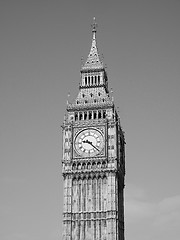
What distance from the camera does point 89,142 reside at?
7581cm

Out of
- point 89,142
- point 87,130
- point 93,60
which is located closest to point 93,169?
point 89,142

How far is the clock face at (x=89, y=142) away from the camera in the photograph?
247 feet

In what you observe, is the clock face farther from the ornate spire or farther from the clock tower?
the ornate spire

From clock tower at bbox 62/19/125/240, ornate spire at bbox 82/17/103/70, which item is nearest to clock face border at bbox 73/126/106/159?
clock tower at bbox 62/19/125/240

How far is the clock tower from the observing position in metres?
71.9

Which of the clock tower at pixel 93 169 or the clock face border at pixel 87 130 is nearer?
the clock tower at pixel 93 169

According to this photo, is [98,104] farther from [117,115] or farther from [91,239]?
[91,239]

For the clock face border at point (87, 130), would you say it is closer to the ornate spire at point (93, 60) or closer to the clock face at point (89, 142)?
the clock face at point (89, 142)

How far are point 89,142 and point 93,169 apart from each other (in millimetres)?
3932

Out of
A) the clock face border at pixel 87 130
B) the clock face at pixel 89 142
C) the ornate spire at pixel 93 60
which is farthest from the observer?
the ornate spire at pixel 93 60

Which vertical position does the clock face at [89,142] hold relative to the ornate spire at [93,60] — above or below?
below

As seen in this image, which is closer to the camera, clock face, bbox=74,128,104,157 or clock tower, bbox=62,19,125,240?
clock tower, bbox=62,19,125,240

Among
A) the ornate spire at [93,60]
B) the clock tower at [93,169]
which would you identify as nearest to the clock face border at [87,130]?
the clock tower at [93,169]

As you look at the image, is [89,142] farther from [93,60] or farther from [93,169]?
[93,60]
